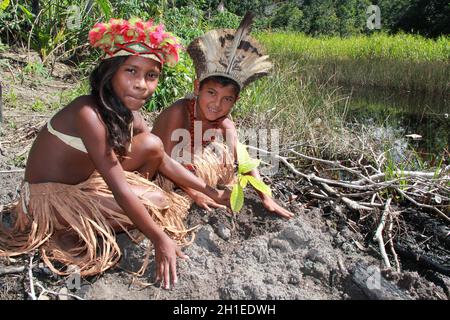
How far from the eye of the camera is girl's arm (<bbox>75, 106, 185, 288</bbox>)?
1.86 metres

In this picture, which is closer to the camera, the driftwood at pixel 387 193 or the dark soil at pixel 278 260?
the dark soil at pixel 278 260

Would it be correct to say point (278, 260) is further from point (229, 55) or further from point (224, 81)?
point (229, 55)

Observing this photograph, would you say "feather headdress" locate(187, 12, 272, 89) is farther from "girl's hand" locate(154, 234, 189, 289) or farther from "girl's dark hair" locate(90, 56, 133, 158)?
"girl's hand" locate(154, 234, 189, 289)

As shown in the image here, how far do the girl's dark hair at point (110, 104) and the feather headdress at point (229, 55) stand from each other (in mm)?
665

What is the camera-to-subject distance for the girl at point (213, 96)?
2.47 metres

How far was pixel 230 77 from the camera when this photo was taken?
249 centimetres

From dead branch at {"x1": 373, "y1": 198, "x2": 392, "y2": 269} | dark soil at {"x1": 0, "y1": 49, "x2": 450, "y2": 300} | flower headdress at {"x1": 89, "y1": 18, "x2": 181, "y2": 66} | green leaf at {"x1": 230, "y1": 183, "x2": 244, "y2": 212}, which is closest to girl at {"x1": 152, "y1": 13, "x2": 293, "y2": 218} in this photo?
dark soil at {"x1": 0, "y1": 49, "x2": 450, "y2": 300}

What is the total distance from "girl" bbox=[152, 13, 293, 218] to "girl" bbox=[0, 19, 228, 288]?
417mm

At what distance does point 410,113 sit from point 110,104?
5721mm

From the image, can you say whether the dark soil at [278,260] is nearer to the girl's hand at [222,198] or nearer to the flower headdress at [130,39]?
the girl's hand at [222,198]

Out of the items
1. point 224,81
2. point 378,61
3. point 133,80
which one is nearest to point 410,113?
point 378,61

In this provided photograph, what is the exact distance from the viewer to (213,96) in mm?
2488

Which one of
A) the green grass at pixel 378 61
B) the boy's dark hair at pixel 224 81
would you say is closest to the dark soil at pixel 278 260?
the boy's dark hair at pixel 224 81

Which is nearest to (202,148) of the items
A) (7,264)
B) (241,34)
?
(241,34)
